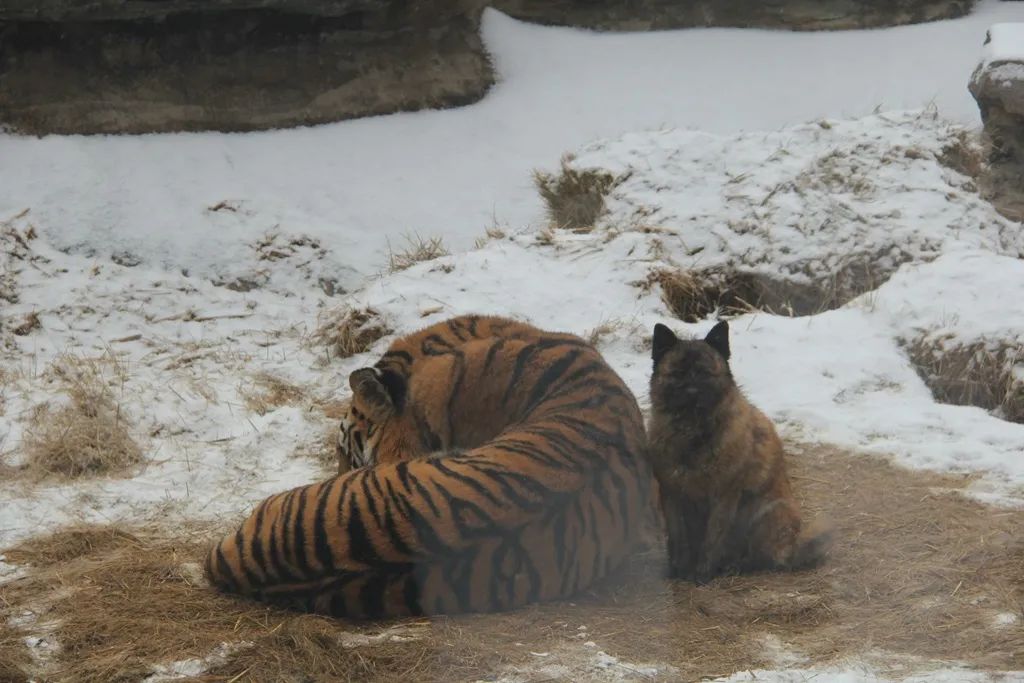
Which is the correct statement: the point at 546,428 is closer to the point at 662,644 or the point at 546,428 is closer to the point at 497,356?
Result: the point at 497,356

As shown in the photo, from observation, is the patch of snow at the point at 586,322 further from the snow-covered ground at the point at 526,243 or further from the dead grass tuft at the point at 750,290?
the dead grass tuft at the point at 750,290

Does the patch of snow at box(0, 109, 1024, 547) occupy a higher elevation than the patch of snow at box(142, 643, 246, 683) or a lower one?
higher

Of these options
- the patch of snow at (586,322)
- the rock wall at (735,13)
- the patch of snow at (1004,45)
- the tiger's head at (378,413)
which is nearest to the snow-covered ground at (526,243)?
the patch of snow at (586,322)

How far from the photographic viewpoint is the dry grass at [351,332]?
8.88m

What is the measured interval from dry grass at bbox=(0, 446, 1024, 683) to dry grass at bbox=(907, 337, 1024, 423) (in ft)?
5.49

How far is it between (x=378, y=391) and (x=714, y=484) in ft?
5.54

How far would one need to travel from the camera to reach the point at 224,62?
39.6 feet

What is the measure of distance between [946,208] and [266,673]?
721cm

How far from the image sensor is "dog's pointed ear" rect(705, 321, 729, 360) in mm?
5691

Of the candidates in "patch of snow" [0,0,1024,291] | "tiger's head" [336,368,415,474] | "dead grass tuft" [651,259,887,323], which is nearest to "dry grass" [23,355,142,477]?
"tiger's head" [336,368,415,474]

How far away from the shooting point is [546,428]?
5551mm

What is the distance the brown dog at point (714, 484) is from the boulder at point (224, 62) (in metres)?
7.71

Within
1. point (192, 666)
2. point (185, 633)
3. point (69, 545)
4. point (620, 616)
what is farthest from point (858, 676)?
point (69, 545)

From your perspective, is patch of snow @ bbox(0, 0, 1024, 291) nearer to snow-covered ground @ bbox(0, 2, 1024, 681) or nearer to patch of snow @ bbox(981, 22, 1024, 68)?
snow-covered ground @ bbox(0, 2, 1024, 681)
